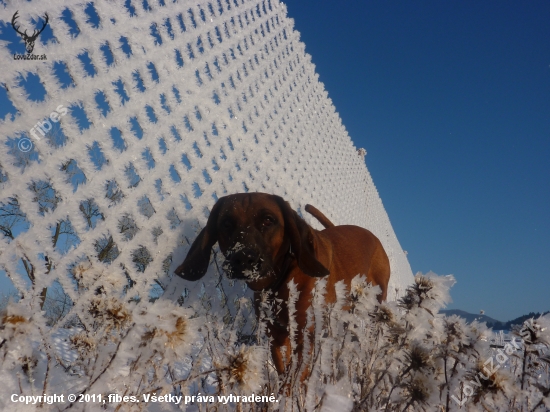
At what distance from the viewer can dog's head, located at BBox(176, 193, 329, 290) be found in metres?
2.03

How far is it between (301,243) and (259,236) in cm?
28

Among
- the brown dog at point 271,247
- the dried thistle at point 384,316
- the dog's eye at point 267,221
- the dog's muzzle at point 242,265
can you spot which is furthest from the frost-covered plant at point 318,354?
the dog's eye at point 267,221

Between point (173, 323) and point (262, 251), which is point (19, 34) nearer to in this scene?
point (173, 323)

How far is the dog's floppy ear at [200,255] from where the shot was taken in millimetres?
2053

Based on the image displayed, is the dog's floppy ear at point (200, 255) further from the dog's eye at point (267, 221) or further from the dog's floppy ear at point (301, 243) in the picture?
the dog's floppy ear at point (301, 243)

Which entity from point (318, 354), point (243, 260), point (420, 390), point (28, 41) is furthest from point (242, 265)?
point (28, 41)

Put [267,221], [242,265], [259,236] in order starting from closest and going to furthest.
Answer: [242,265]
[259,236]
[267,221]

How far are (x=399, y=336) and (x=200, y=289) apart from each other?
135cm

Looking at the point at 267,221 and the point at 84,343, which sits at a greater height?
the point at 267,221

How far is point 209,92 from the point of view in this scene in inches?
102

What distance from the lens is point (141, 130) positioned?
1.98 metres

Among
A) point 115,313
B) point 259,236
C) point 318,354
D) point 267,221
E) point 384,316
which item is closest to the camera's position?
point 115,313

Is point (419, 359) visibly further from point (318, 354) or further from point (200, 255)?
point (200, 255)

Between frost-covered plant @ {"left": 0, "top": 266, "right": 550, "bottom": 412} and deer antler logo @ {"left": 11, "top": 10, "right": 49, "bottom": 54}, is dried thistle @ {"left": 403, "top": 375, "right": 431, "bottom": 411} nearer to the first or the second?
frost-covered plant @ {"left": 0, "top": 266, "right": 550, "bottom": 412}
